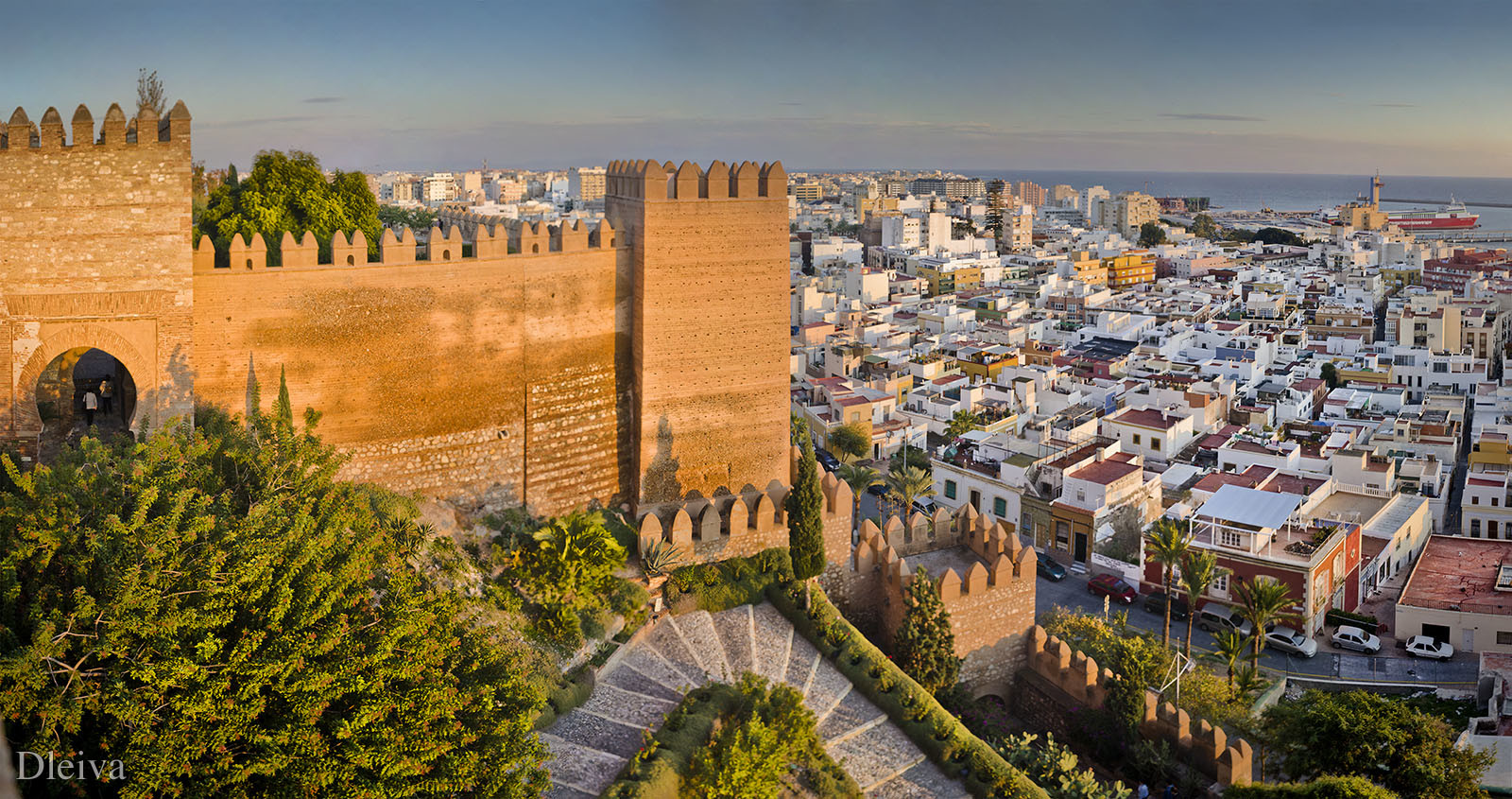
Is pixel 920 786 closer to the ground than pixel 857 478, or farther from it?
closer to the ground

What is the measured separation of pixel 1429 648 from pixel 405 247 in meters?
18.1

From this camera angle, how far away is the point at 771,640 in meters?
13.7

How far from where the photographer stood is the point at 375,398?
13.3 m

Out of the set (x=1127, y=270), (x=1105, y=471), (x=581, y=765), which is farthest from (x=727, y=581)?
(x=1127, y=270)

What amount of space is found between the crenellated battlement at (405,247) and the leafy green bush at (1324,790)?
30.3 feet

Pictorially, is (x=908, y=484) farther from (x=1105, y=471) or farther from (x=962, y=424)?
(x=962, y=424)

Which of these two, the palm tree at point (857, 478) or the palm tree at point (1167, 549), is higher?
the palm tree at point (1167, 549)

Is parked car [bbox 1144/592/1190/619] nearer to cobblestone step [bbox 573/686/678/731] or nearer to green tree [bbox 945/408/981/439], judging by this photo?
green tree [bbox 945/408/981/439]

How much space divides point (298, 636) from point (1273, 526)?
18.6 metres

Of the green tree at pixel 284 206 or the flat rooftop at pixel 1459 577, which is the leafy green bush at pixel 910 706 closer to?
the green tree at pixel 284 206

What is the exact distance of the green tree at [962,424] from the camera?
31891 millimetres

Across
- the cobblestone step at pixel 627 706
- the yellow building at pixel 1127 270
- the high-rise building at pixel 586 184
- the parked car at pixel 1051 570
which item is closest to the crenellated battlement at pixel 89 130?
the cobblestone step at pixel 627 706

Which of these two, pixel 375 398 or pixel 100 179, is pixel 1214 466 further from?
pixel 100 179

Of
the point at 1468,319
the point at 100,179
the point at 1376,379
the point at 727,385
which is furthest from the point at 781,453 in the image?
the point at 1468,319
